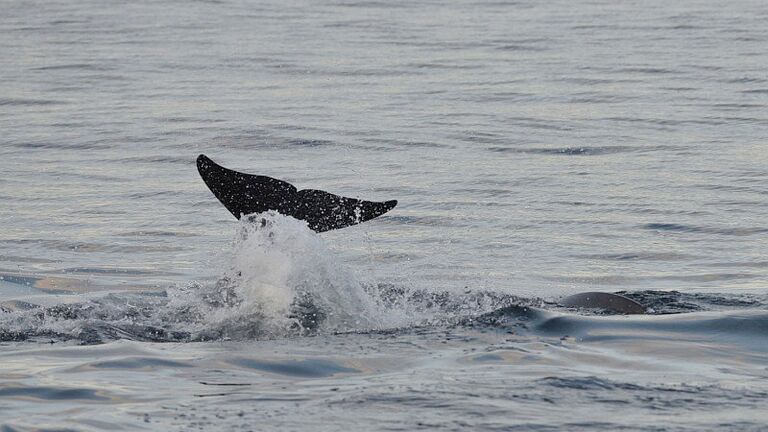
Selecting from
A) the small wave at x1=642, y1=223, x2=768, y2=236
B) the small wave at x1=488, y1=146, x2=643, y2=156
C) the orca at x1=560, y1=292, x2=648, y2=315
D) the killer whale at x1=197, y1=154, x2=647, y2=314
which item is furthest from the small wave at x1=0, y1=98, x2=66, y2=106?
the orca at x1=560, y1=292, x2=648, y2=315

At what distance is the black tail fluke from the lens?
29.3ft

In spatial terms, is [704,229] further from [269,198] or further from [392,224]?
[269,198]

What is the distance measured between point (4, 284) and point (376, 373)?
4.71m

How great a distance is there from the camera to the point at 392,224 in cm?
1414

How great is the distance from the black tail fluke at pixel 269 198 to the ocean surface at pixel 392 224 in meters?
0.14

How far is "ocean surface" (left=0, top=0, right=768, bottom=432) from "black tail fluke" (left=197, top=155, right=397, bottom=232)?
0.14 metres

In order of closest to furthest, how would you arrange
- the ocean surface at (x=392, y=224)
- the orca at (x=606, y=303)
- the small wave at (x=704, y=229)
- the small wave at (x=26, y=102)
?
the ocean surface at (x=392, y=224)
the orca at (x=606, y=303)
the small wave at (x=704, y=229)
the small wave at (x=26, y=102)

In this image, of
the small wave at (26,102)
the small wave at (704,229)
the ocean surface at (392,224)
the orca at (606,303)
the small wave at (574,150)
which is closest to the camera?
the ocean surface at (392,224)

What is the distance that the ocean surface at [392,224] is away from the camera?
7152 millimetres

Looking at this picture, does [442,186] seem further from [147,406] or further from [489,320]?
[147,406]

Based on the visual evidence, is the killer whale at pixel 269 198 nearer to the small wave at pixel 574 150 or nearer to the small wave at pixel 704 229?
the small wave at pixel 704 229

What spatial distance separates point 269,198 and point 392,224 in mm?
5178

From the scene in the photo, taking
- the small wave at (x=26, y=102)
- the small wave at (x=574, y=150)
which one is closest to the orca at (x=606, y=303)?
the small wave at (x=574, y=150)

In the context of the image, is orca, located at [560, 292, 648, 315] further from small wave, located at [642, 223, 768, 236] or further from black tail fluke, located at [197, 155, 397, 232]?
small wave, located at [642, 223, 768, 236]
